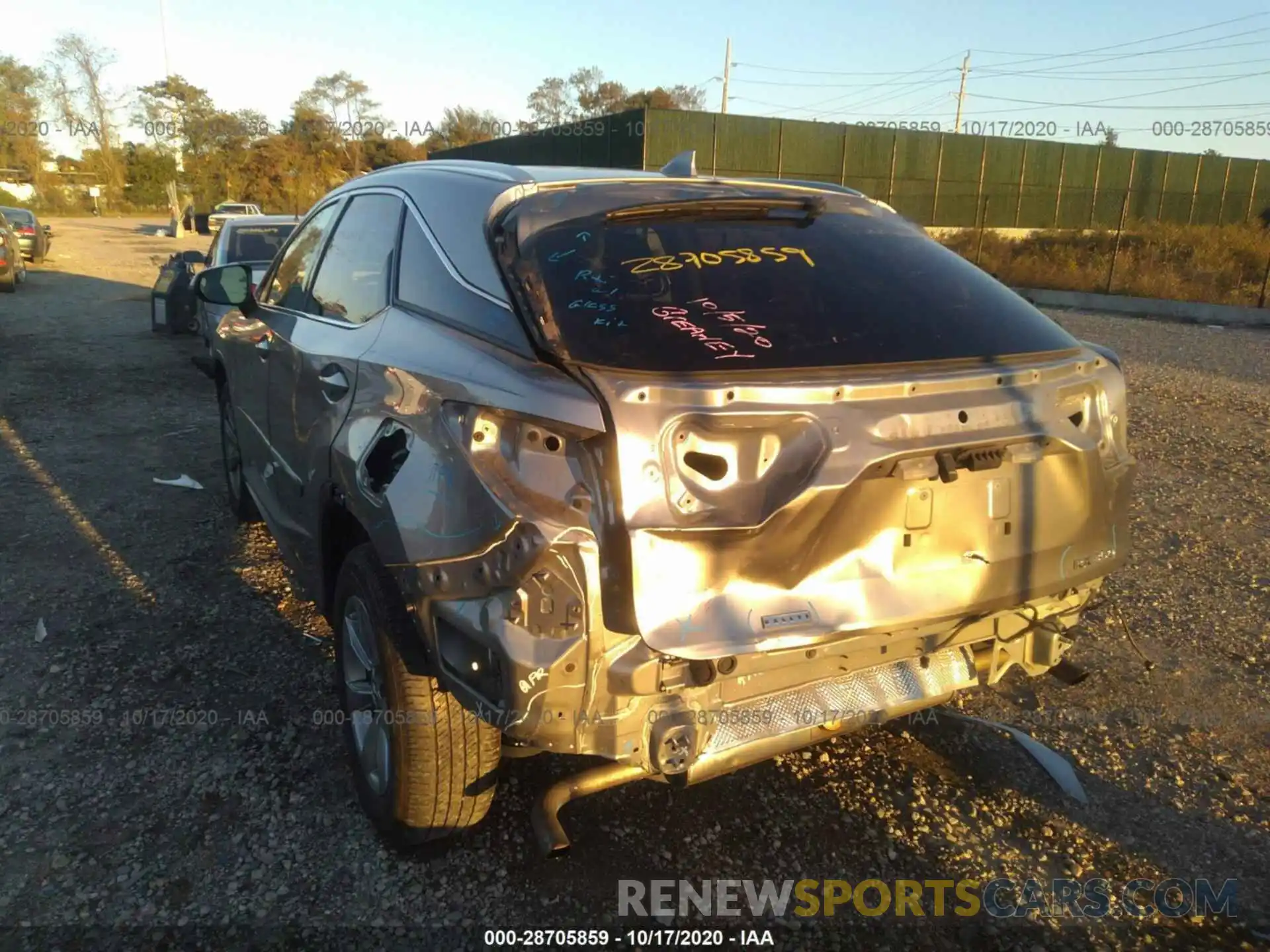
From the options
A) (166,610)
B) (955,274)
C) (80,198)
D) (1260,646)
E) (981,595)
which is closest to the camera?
(981,595)

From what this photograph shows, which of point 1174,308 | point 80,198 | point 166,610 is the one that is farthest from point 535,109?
point 166,610

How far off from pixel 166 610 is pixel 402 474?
8.43 ft

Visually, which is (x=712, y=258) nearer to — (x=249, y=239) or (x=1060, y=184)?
(x=249, y=239)

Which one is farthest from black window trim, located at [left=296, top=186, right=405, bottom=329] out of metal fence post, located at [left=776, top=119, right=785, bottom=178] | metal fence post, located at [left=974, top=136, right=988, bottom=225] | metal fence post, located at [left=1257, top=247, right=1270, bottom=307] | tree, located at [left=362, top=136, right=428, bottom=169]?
tree, located at [left=362, top=136, right=428, bottom=169]

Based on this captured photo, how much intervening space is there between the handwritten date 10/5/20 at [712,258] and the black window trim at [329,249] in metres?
0.83

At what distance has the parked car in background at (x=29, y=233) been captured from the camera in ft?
71.5

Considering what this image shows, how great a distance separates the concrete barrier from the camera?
16625 millimetres

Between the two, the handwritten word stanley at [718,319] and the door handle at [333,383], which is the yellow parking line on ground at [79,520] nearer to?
the door handle at [333,383]

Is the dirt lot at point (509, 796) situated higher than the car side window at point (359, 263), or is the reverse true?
the car side window at point (359, 263)

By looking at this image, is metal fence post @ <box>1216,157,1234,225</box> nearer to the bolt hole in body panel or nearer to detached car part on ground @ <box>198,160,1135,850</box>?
detached car part on ground @ <box>198,160,1135,850</box>

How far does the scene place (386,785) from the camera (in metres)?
2.54

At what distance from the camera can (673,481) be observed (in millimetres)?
1928

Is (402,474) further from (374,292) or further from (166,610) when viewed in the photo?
(166,610)

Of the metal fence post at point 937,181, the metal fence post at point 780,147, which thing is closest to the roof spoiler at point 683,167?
the metal fence post at point 780,147
